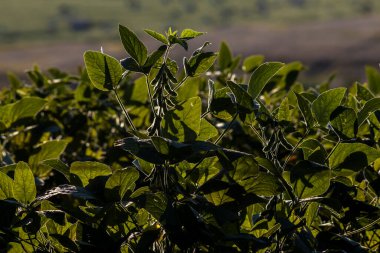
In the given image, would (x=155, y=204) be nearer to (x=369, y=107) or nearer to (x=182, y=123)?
(x=182, y=123)

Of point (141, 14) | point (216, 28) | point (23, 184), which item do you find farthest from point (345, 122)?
point (141, 14)

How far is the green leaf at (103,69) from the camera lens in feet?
4.58

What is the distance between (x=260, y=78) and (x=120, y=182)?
0.34 metres

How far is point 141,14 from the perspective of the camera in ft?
209

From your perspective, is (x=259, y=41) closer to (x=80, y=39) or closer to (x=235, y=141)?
(x=80, y=39)

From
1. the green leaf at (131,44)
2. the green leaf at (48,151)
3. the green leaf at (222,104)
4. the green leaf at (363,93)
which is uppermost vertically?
the green leaf at (131,44)

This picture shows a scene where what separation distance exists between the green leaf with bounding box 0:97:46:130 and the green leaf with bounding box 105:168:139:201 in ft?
2.13

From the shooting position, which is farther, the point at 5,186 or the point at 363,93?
the point at 363,93

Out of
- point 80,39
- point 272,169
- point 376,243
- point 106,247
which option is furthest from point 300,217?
point 80,39

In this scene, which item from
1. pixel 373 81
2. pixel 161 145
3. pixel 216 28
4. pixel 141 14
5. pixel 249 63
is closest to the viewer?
pixel 161 145

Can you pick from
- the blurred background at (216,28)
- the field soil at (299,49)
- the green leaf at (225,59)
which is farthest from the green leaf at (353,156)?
the field soil at (299,49)

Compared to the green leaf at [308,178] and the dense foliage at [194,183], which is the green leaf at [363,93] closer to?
the dense foliage at [194,183]

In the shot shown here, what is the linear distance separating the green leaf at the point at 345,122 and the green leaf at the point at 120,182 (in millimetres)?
415

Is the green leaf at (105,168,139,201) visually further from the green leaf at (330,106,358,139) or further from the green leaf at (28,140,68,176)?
the green leaf at (28,140,68,176)
